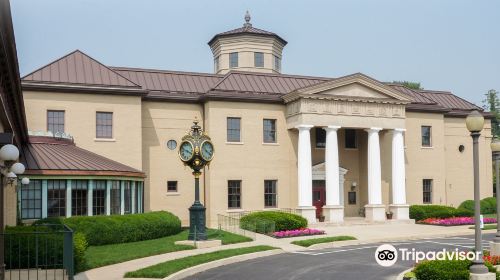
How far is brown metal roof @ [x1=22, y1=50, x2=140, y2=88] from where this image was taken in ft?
→ 110

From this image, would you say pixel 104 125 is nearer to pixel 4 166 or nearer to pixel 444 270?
pixel 4 166

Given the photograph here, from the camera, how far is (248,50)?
46.7 m

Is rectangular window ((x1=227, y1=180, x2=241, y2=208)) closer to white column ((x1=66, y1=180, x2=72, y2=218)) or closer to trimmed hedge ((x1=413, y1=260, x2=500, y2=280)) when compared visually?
white column ((x1=66, y1=180, x2=72, y2=218))

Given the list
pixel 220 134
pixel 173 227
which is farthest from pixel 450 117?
pixel 173 227

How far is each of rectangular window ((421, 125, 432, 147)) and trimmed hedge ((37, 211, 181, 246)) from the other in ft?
73.3

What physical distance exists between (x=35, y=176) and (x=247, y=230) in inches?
481

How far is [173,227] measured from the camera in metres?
30.1

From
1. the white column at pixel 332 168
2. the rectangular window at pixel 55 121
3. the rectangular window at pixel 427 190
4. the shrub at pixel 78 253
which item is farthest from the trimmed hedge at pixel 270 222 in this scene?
the shrub at pixel 78 253

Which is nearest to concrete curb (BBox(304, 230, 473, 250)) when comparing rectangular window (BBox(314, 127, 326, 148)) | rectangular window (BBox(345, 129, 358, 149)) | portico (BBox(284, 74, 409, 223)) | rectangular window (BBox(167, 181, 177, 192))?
portico (BBox(284, 74, 409, 223))

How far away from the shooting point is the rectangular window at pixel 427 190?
4325 cm

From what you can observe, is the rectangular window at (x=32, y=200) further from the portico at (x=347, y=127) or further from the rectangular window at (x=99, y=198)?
the portico at (x=347, y=127)

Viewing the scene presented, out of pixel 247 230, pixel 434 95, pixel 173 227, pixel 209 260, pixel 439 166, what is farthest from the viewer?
pixel 434 95

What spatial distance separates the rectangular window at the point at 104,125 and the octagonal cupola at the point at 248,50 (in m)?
14.6

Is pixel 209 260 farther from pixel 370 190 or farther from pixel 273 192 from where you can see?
pixel 370 190
